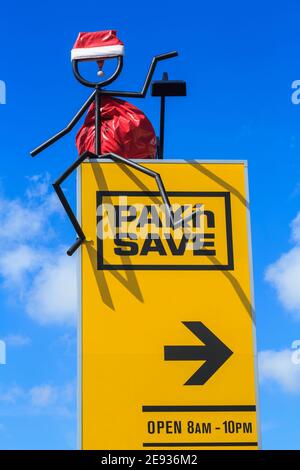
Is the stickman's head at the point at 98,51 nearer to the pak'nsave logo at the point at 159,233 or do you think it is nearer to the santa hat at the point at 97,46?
the santa hat at the point at 97,46

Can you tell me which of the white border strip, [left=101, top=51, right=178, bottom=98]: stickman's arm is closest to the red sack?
[left=101, top=51, right=178, bottom=98]: stickman's arm

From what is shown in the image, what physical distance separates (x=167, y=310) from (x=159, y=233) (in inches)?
21.2

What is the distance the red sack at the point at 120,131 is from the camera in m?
7.41

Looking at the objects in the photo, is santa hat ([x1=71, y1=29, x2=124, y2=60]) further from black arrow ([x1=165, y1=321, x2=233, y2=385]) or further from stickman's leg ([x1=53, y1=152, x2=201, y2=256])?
black arrow ([x1=165, y1=321, x2=233, y2=385])

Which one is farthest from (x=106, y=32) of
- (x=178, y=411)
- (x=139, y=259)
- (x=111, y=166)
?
(x=178, y=411)

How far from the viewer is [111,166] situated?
7066 mm

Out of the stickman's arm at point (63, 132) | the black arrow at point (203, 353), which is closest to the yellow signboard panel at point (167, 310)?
the black arrow at point (203, 353)

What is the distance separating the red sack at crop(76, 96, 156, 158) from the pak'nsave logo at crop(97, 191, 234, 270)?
1.77 ft

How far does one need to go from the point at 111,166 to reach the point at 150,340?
1240 mm

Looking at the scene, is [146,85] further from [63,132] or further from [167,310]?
[167,310]

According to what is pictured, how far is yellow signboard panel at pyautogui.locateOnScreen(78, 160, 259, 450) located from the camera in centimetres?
662

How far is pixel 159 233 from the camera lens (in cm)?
697

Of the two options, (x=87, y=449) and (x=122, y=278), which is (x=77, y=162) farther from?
(x=87, y=449)

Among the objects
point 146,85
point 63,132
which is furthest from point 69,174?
point 146,85
